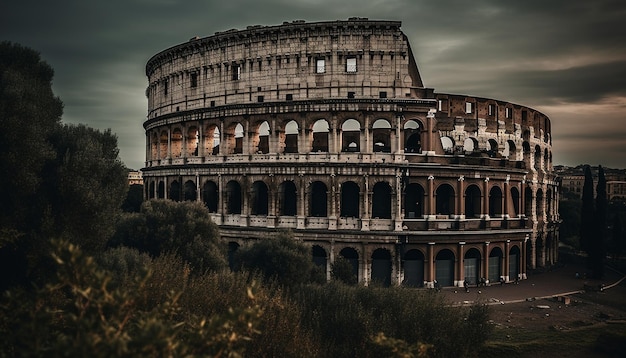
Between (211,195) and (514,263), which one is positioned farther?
(211,195)

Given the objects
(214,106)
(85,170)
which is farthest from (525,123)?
(85,170)

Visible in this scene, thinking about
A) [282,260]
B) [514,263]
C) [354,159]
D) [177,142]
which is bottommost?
[514,263]

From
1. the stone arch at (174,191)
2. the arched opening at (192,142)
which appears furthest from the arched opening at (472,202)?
the stone arch at (174,191)

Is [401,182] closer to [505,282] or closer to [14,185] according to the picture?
[505,282]

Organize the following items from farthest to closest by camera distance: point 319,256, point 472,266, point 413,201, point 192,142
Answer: point 192,142 < point 472,266 < point 413,201 < point 319,256

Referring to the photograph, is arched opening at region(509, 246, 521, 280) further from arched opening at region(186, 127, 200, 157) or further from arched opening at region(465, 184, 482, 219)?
arched opening at region(186, 127, 200, 157)

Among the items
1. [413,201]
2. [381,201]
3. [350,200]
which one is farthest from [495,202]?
[350,200]

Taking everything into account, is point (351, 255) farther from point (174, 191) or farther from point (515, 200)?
point (174, 191)

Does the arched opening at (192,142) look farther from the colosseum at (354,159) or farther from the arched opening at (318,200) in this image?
the arched opening at (318,200)
